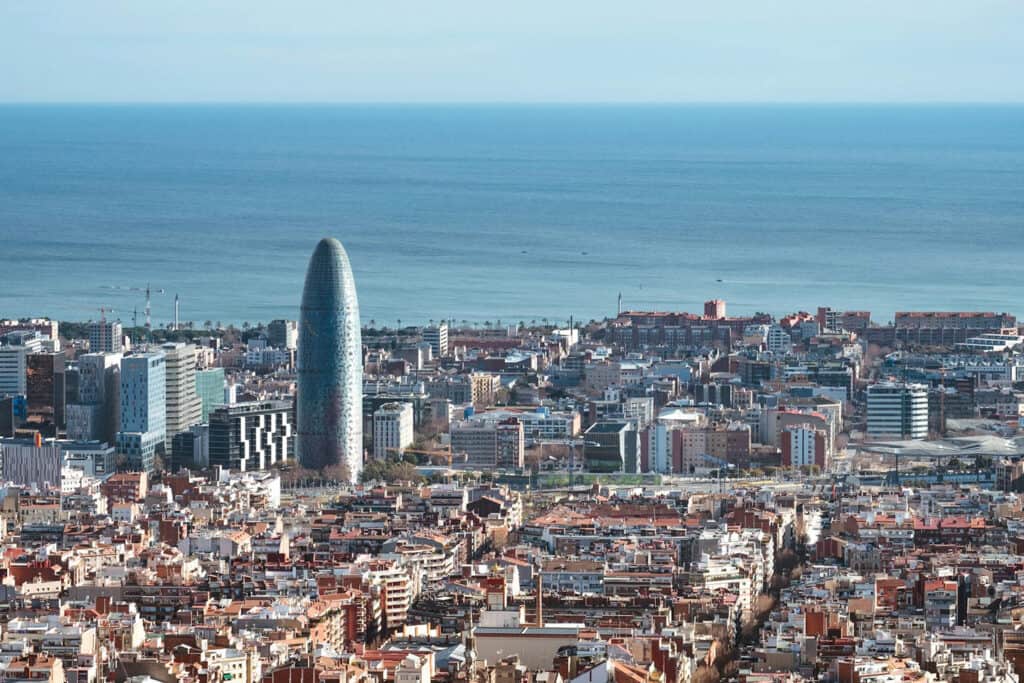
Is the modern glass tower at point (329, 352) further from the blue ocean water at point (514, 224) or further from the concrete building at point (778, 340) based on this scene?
the blue ocean water at point (514, 224)

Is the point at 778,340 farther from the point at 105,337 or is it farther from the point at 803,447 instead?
the point at 803,447

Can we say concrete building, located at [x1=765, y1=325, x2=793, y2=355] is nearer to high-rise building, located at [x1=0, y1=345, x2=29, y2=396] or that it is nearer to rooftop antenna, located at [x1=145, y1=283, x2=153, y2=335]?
rooftop antenna, located at [x1=145, y1=283, x2=153, y2=335]

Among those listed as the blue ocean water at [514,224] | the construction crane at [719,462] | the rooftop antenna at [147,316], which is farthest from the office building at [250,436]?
the blue ocean water at [514,224]

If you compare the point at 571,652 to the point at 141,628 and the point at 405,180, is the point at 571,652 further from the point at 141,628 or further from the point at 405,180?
the point at 405,180

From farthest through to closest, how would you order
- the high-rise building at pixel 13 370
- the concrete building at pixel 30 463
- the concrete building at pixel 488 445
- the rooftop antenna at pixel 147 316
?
1. the rooftop antenna at pixel 147 316
2. the high-rise building at pixel 13 370
3. the concrete building at pixel 488 445
4. the concrete building at pixel 30 463

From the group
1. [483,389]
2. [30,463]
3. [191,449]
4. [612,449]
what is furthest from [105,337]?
[612,449]
